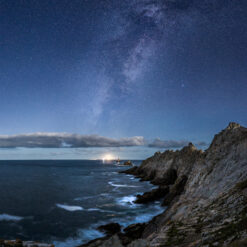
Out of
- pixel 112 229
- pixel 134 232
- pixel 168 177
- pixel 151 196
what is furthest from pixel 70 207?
pixel 168 177

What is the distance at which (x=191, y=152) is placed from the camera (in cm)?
5512

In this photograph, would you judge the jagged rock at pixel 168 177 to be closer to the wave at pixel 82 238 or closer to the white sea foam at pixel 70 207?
the white sea foam at pixel 70 207

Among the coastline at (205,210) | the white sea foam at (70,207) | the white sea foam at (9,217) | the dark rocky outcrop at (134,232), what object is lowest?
A: the white sea foam at (70,207)

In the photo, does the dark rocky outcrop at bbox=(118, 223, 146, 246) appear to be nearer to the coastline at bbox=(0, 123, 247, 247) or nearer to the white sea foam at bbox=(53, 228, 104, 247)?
the coastline at bbox=(0, 123, 247, 247)

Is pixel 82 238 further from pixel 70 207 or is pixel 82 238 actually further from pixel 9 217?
pixel 9 217

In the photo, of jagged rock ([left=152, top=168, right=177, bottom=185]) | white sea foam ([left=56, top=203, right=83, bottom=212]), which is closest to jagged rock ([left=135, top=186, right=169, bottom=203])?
white sea foam ([left=56, top=203, right=83, bottom=212])

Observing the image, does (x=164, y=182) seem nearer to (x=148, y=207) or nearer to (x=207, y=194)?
(x=148, y=207)

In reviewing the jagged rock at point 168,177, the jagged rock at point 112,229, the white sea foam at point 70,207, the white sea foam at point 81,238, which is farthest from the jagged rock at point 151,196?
the jagged rock at point 168,177

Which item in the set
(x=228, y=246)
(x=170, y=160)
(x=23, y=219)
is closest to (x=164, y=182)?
(x=170, y=160)

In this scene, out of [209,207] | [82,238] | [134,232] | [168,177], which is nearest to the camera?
[209,207]

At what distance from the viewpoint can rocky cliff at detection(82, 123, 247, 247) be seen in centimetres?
910

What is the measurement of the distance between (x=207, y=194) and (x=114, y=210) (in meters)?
23.3

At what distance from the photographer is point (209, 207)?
14.4 meters

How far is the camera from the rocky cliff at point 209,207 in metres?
9.10
